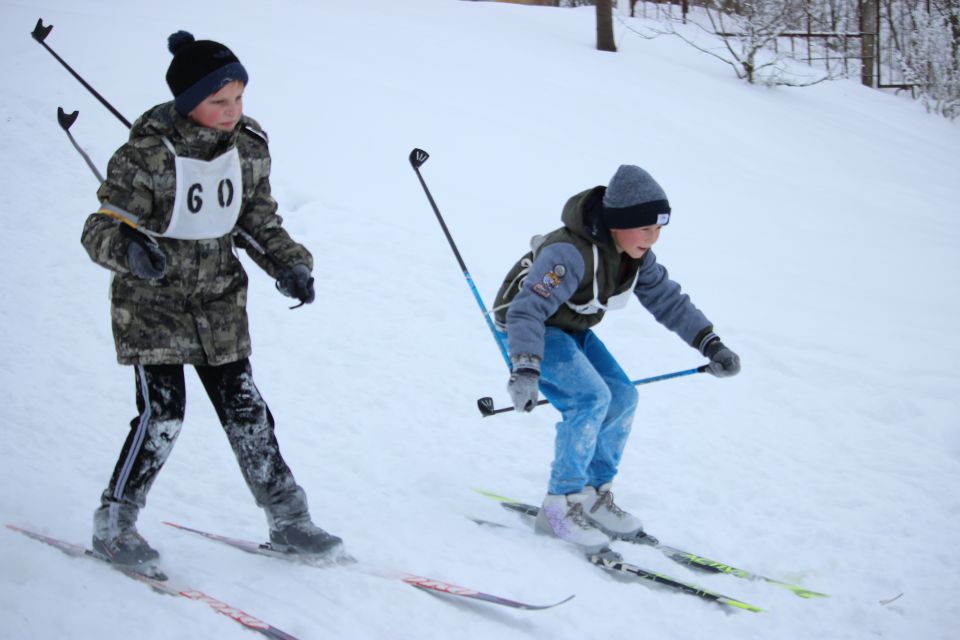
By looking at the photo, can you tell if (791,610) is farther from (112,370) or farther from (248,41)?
(248,41)

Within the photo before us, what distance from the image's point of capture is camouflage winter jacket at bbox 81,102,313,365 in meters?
2.96

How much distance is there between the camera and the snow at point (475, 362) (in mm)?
3402

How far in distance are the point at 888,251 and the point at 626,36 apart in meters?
10.5

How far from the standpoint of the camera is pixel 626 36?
17.5m

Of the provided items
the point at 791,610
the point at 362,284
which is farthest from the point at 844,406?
the point at 362,284

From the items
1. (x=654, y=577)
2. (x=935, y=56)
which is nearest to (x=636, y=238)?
(x=654, y=577)

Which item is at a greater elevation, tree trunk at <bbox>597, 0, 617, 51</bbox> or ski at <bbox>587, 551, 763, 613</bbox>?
tree trunk at <bbox>597, 0, 617, 51</bbox>

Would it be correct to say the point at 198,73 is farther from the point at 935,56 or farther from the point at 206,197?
the point at 935,56

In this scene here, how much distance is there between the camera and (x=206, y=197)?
3102 mm

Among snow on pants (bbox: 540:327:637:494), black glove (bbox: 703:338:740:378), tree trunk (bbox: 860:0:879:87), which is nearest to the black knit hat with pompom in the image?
snow on pants (bbox: 540:327:637:494)

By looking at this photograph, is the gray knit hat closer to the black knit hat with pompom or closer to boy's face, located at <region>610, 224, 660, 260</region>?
boy's face, located at <region>610, 224, 660, 260</region>

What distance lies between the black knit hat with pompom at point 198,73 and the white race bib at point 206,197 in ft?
0.58

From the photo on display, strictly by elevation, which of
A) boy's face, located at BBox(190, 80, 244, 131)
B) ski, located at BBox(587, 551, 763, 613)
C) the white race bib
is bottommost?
ski, located at BBox(587, 551, 763, 613)

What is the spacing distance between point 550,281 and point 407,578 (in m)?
1.33
